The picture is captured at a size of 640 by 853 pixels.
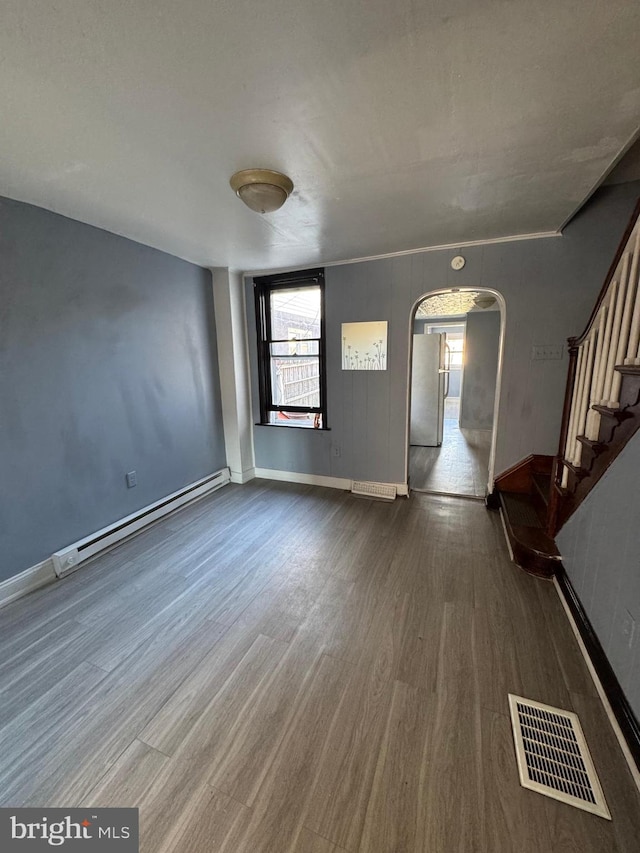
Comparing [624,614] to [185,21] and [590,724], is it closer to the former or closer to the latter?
[590,724]

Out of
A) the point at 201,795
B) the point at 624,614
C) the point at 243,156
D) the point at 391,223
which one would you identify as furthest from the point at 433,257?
the point at 201,795

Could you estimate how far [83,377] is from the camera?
2477mm

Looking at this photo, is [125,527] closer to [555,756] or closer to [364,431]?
[364,431]

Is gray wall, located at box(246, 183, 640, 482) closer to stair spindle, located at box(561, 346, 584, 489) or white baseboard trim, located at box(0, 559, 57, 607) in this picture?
stair spindle, located at box(561, 346, 584, 489)

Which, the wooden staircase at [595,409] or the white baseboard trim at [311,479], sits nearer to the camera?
the wooden staircase at [595,409]

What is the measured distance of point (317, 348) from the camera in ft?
12.3

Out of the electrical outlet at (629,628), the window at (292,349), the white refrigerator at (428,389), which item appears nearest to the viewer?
the electrical outlet at (629,628)

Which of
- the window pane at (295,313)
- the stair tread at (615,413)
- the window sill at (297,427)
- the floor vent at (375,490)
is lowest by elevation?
the floor vent at (375,490)

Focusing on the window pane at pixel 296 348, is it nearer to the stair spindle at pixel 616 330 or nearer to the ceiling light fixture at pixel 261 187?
the ceiling light fixture at pixel 261 187

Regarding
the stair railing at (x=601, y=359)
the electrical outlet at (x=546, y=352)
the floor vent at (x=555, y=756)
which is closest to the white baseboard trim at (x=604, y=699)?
the floor vent at (x=555, y=756)

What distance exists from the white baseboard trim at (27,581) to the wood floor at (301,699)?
0.10 meters

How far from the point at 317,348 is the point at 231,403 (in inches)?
48.6

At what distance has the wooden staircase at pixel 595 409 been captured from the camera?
1524 millimetres

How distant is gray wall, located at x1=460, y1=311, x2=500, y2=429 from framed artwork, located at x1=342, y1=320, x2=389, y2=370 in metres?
3.87
